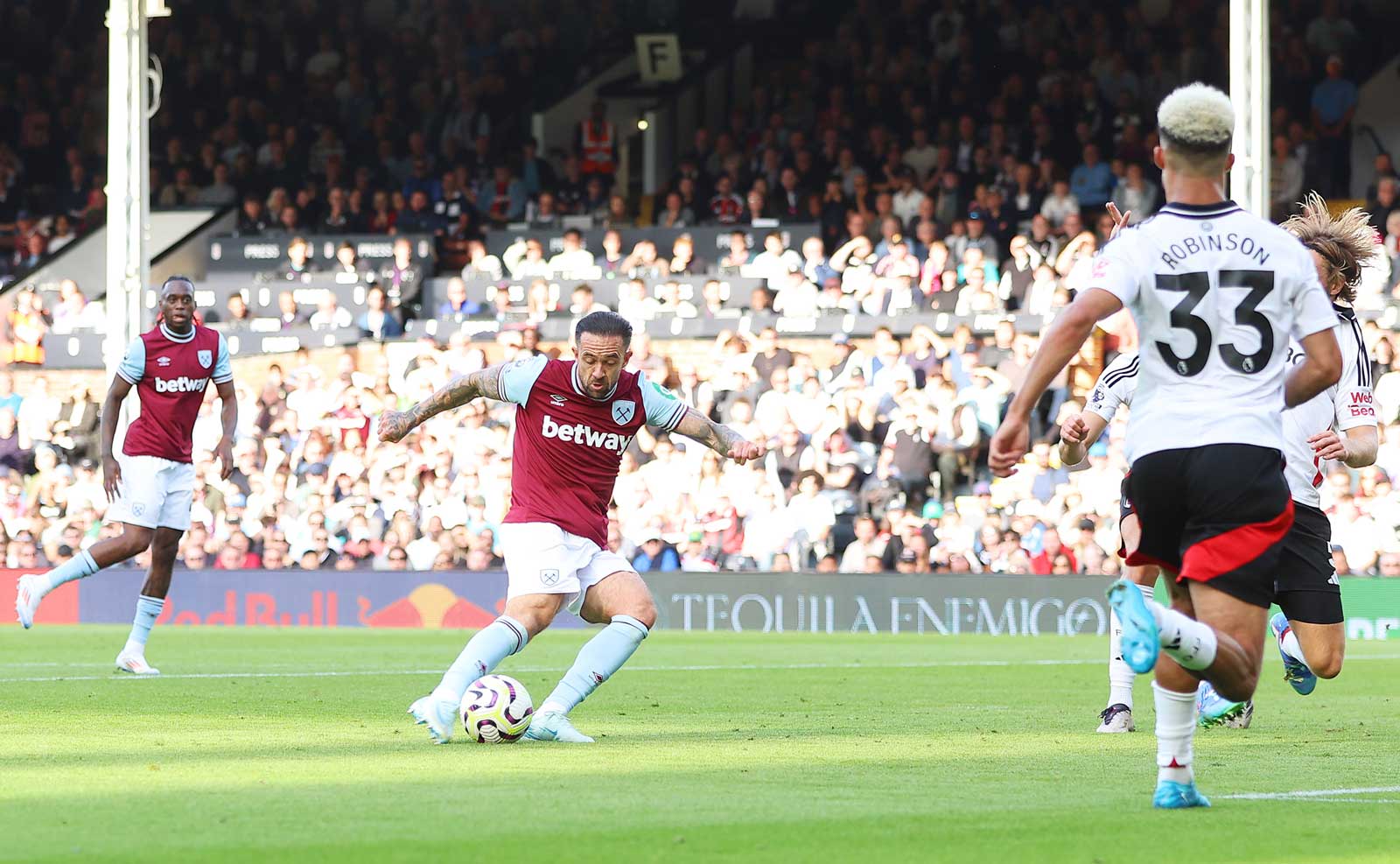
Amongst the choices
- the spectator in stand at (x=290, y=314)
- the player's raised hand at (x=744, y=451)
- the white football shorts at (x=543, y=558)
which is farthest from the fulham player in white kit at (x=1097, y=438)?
the spectator in stand at (x=290, y=314)

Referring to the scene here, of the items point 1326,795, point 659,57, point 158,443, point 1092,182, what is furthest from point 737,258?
point 1326,795

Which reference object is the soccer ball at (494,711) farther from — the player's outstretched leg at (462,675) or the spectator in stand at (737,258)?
the spectator in stand at (737,258)

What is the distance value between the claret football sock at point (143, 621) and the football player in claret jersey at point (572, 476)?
5.25 metres

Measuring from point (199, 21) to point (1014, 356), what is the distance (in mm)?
19026

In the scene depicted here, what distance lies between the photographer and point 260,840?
5770mm

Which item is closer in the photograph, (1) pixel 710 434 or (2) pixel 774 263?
(1) pixel 710 434

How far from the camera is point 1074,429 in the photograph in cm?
790

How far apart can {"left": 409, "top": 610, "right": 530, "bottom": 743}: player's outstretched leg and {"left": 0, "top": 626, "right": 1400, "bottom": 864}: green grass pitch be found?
119 millimetres

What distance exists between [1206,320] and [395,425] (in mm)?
3969

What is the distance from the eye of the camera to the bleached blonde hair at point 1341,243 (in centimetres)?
905

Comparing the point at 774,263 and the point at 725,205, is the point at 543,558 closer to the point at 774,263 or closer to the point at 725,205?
the point at 774,263

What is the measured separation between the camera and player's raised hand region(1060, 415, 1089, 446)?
789 centimetres

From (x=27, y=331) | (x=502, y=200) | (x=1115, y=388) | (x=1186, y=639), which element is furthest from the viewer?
(x=502, y=200)

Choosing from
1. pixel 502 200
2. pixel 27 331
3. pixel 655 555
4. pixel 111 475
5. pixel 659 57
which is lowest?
pixel 655 555
